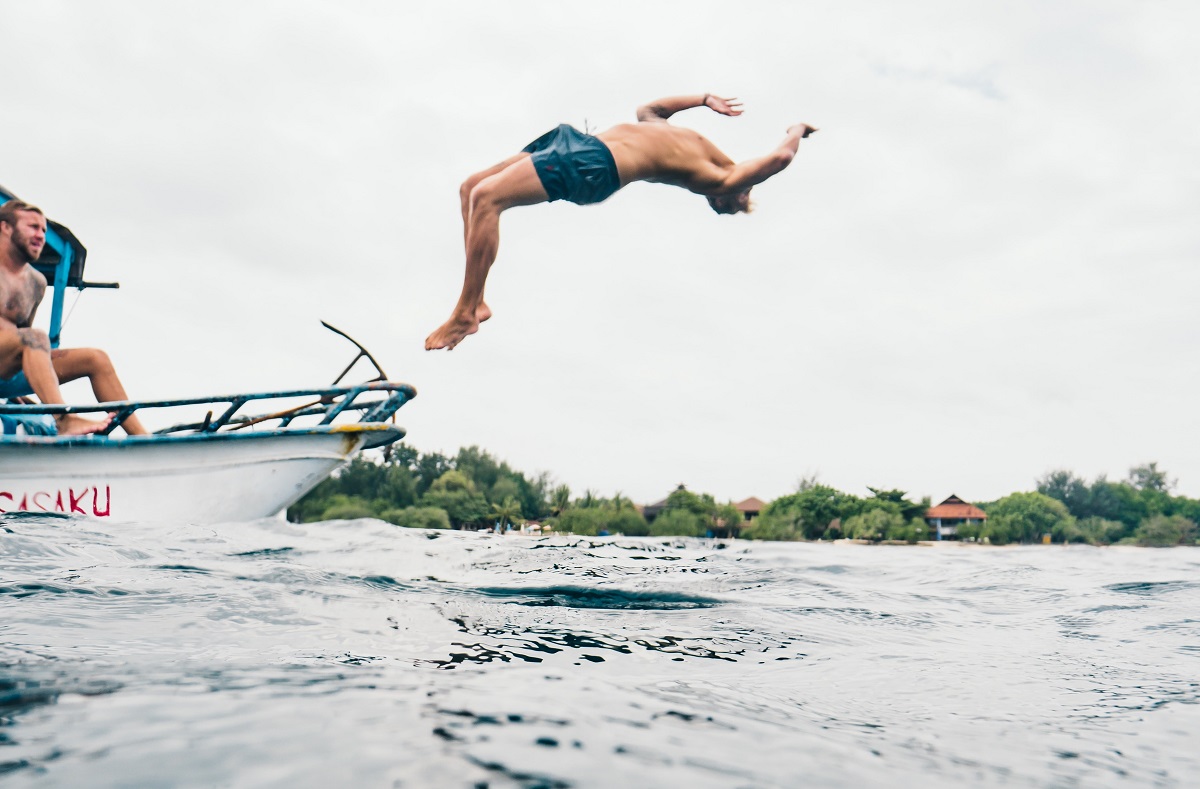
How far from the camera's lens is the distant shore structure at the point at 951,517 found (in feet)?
205

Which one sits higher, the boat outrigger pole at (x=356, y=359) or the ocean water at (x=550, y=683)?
the boat outrigger pole at (x=356, y=359)

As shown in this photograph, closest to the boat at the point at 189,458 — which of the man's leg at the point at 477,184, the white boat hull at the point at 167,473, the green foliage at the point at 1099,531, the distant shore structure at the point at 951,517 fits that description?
the white boat hull at the point at 167,473

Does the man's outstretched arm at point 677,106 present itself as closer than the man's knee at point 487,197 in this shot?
No

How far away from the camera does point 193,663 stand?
1813 millimetres

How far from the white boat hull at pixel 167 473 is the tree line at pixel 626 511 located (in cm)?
3429

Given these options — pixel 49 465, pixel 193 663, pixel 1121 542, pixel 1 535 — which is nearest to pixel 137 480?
pixel 49 465

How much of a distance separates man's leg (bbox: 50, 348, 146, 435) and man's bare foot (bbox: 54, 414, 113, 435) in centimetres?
29

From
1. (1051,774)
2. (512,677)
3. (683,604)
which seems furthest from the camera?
(683,604)

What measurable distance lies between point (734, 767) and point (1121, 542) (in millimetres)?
75434

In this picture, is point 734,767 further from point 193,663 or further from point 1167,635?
point 1167,635

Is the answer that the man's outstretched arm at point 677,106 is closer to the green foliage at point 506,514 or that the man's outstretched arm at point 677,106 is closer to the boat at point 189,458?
the boat at point 189,458

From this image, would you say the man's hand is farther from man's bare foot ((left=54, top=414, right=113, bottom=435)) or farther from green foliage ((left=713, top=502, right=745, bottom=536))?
green foliage ((left=713, top=502, right=745, bottom=536))

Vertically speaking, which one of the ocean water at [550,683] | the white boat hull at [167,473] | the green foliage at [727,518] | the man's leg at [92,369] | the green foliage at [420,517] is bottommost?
the green foliage at [420,517]

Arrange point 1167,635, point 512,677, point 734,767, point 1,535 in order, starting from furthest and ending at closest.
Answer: point 1,535
point 1167,635
point 512,677
point 734,767
